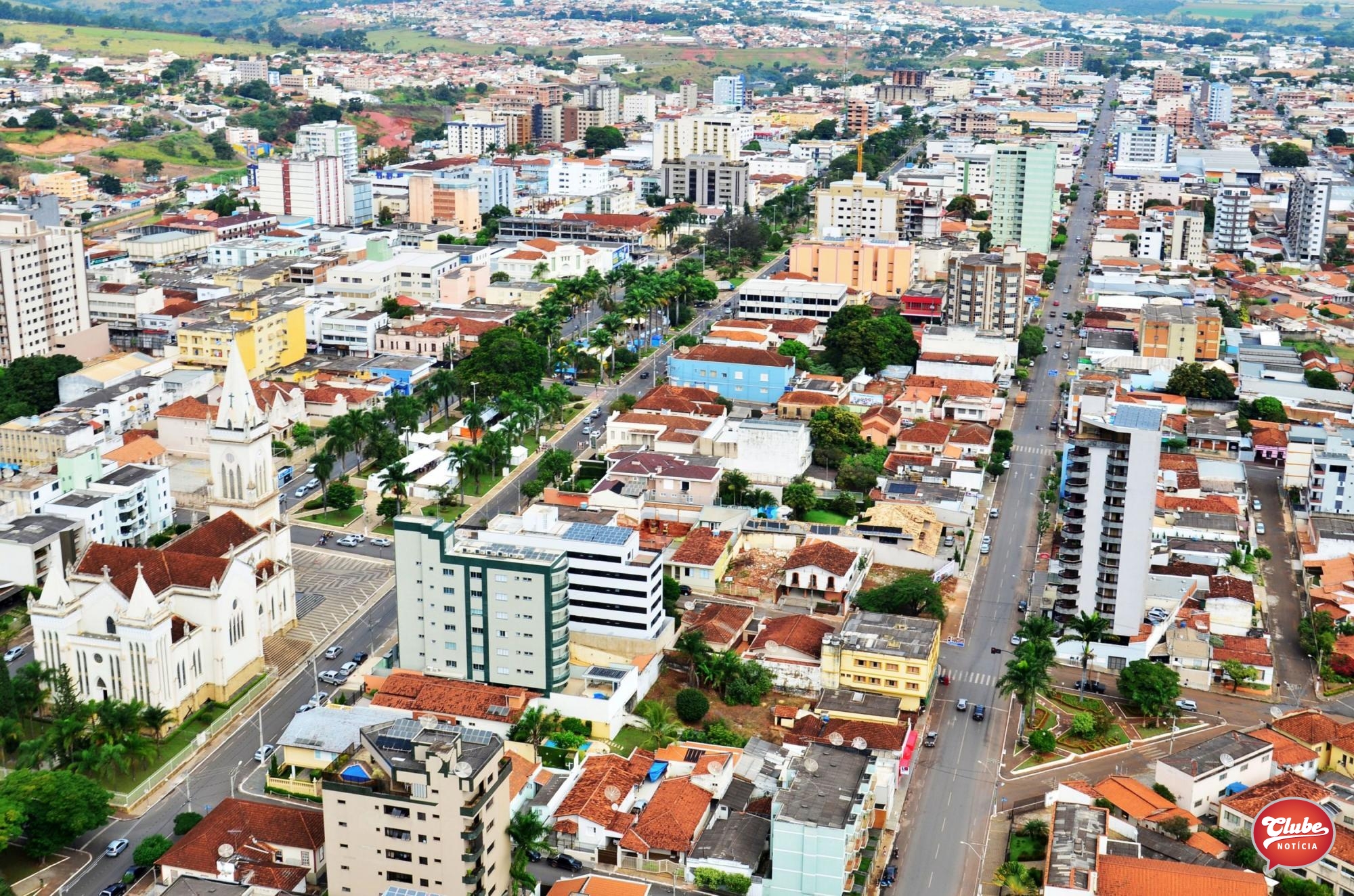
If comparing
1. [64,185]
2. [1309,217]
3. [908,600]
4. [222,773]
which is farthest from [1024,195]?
[222,773]

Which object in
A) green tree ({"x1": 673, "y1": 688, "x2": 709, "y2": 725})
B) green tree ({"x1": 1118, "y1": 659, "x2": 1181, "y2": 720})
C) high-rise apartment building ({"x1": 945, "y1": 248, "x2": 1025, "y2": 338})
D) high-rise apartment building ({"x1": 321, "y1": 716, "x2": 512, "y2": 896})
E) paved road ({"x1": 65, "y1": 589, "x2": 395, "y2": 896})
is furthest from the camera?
high-rise apartment building ({"x1": 945, "y1": 248, "x2": 1025, "y2": 338})

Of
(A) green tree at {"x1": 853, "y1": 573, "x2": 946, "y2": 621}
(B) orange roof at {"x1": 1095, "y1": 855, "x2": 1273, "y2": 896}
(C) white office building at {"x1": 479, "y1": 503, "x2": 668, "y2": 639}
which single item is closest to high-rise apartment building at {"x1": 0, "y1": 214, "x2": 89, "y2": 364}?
(C) white office building at {"x1": 479, "y1": 503, "x2": 668, "y2": 639}

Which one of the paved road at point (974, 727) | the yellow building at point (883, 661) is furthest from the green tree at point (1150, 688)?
the yellow building at point (883, 661)

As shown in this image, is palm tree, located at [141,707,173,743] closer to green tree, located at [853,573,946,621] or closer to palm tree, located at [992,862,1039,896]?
green tree, located at [853,573,946,621]

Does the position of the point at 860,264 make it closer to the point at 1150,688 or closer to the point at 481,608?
the point at 1150,688

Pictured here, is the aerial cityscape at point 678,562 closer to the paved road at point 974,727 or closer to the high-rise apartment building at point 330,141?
the paved road at point 974,727
